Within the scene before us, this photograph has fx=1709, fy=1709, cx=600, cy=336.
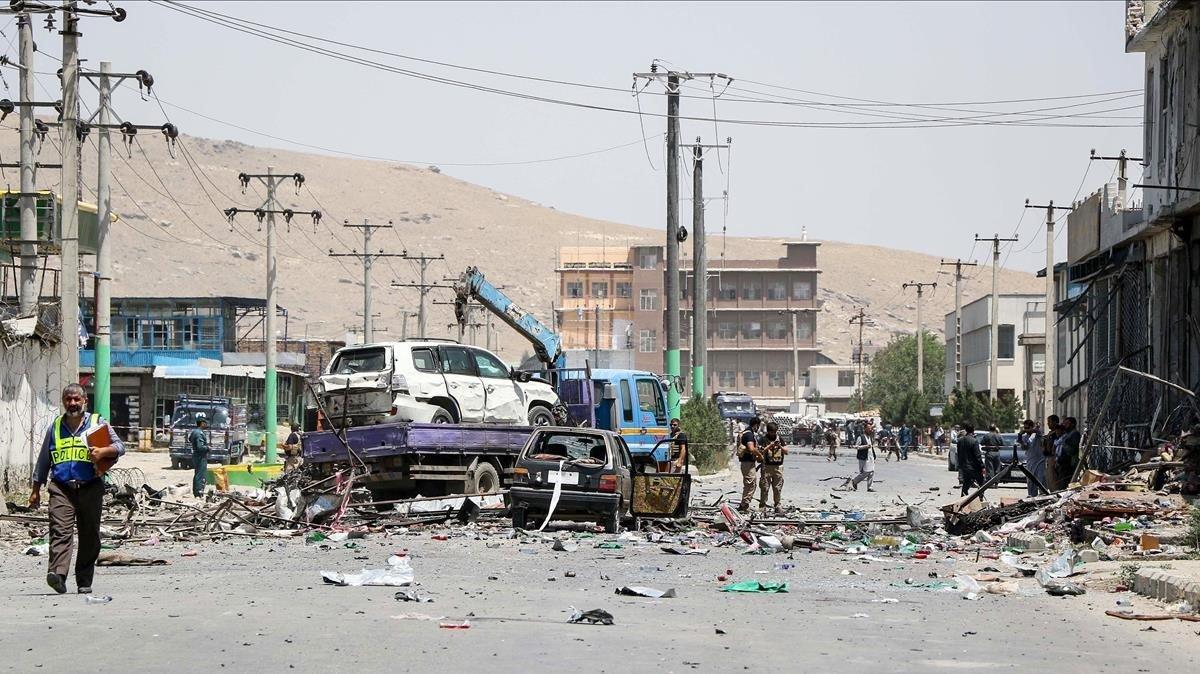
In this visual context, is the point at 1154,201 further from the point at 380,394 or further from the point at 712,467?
the point at 712,467

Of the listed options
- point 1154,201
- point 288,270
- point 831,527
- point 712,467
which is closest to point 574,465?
point 831,527

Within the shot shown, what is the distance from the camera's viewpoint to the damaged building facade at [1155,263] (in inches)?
1150

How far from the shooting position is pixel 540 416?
101 ft

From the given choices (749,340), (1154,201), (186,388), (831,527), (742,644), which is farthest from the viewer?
(749,340)

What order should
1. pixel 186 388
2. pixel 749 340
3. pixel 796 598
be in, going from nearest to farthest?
pixel 796 598 → pixel 186 388 → pixel 749 340

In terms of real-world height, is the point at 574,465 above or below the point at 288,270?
below

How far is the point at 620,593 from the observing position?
15.1 m

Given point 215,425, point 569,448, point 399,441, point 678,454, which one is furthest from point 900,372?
point 569,448

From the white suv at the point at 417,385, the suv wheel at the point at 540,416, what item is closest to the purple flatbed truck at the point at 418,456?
the white suv at the point at 417,385

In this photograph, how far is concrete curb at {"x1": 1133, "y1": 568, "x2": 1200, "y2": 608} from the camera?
13977mm

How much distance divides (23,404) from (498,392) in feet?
29.5

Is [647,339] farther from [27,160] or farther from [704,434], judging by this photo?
[27,160]

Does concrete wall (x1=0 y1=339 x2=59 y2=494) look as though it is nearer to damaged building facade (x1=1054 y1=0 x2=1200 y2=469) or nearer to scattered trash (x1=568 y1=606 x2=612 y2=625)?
damaged building facade (x1=1054 y1=0 x2=1200 y2=469)

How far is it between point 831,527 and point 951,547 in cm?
384
